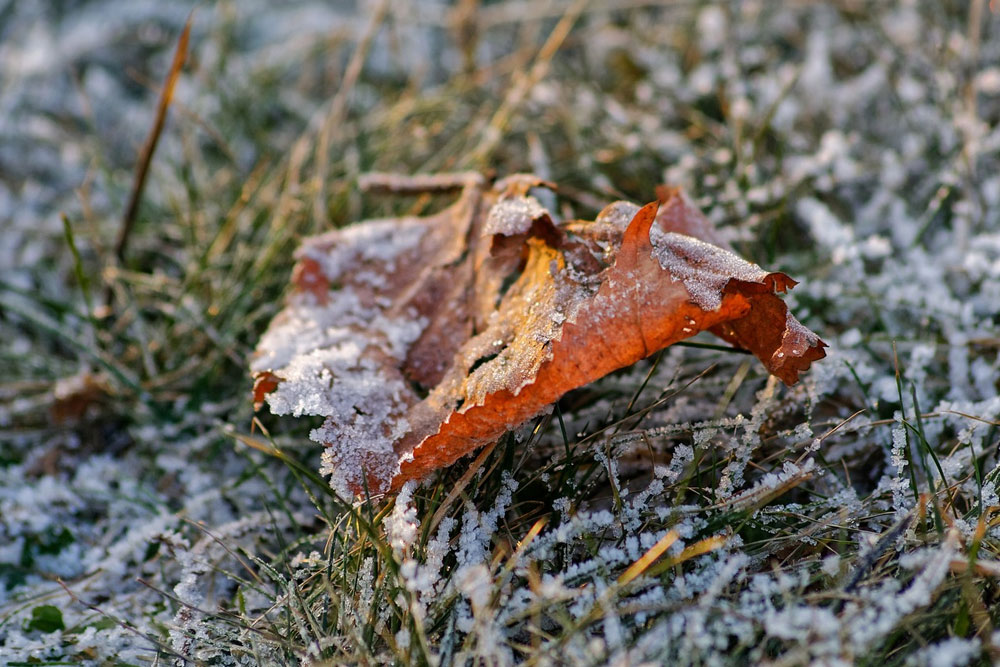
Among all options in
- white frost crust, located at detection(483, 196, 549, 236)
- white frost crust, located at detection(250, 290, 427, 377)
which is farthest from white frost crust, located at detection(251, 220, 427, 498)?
white frost crust, located at detection(483, 196, 549, 236)

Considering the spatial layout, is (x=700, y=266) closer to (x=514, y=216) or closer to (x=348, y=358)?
(x=514, y=216)

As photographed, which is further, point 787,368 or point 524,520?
point 524,520

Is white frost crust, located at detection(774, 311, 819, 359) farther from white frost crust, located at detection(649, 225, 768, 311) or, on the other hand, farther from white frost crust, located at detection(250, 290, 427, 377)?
white frost crust, located at detection(250, 290, 427, 377)

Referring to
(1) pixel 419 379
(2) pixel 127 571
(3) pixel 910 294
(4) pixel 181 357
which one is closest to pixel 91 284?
(4) pixel 181 357

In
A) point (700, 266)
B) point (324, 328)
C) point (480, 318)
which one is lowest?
point (700, 266)

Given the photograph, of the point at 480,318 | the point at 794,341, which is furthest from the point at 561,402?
the point at 794,341

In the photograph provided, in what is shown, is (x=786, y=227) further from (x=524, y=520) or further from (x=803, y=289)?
(x=524, y=520)
